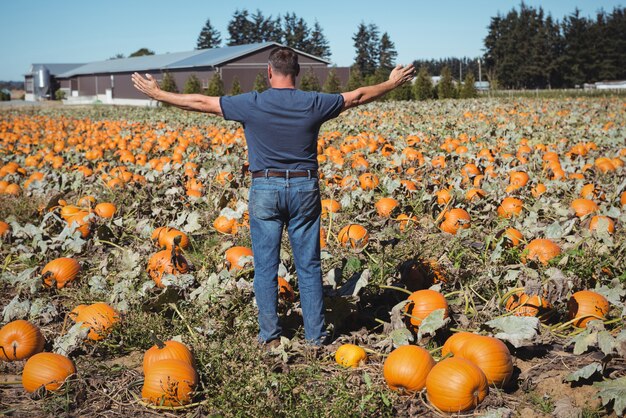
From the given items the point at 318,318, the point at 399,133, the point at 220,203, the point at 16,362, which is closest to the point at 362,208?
the point at 220,203

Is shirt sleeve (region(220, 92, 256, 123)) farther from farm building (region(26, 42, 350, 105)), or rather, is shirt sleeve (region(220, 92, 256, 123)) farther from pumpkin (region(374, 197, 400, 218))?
farm building (region(26, 42, 350, 105))

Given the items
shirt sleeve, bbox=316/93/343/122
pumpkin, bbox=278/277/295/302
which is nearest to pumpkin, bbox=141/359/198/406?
pumpkin, bbox=278/277/295/302

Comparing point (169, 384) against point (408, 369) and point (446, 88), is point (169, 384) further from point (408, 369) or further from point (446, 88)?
point (446, 88)

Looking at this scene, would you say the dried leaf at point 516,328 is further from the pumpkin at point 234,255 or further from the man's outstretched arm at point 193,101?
the man's outstretched arm at point 193,101

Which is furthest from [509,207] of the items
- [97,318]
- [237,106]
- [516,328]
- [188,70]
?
[188,70]

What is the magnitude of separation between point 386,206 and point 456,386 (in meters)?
3.99

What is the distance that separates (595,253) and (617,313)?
0.74 m

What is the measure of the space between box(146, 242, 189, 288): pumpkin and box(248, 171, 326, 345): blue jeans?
129 cm

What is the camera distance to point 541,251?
5.38 meters

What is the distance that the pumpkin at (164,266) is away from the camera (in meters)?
5.34

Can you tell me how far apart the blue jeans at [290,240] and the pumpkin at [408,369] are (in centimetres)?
79

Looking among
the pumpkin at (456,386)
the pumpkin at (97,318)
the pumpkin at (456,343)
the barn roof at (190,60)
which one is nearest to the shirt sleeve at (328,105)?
the pumpkin at (456,343)

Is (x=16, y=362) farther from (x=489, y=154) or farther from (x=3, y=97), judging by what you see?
(x=3, y=97)

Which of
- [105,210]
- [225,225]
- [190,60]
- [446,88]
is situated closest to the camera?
[225,225]
